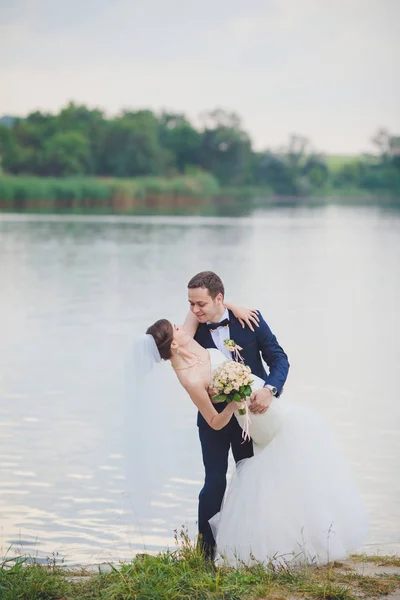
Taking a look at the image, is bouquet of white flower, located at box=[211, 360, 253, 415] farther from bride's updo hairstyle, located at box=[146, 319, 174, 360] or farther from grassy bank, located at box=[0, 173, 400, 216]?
grassy bank, located at box=[0, 173, 400, 216]

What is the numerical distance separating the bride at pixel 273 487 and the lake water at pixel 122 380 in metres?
0.38

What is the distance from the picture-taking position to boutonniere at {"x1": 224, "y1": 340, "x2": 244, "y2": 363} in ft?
15.7

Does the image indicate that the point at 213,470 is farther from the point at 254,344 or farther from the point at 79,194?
the point at 79,194

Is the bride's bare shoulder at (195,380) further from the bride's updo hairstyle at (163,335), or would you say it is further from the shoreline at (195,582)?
the shoreline at (195,582)

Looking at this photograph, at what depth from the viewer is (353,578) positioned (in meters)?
4.50

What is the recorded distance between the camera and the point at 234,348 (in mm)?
4797

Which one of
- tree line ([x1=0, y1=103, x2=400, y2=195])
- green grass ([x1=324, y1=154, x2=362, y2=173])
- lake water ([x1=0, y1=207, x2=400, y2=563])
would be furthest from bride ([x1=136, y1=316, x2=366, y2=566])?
green grass ([x1=324, y1=154, x2=362, y2=173])

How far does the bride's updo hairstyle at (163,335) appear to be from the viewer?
4672 millimetres

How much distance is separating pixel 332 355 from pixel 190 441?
4991mm

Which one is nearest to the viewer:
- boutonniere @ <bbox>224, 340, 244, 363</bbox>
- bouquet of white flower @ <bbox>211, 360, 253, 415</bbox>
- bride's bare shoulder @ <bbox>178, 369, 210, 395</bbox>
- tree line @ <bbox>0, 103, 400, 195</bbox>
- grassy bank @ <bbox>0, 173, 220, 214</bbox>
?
bouquet of white flower @ <bbox>211, 360, 253, 415</bbox>

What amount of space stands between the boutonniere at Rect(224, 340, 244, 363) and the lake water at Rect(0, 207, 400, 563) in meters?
0.46

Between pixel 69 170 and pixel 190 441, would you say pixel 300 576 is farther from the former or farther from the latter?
pixel 69 170

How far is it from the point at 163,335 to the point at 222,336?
0.40m

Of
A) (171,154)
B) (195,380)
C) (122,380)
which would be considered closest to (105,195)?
(171,154)
